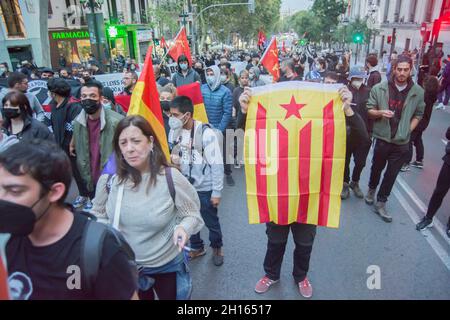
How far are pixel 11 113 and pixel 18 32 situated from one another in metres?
21.8

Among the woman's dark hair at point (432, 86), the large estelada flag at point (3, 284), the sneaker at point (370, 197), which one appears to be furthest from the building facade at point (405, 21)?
the large estelada flag at point (3, 284)

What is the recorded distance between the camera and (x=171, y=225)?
2.19m

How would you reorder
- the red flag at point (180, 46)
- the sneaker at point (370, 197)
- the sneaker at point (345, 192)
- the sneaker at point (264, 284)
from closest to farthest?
the sneaker at point (264, 284), the sneaker at point (370, 197), the sneaker at point (345, 192), the red flag at point (180, 46)

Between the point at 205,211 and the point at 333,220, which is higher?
the point at 333,220

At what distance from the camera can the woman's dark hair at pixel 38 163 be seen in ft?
4.27

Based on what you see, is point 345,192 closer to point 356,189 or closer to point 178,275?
point 356,189

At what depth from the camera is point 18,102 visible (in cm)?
371

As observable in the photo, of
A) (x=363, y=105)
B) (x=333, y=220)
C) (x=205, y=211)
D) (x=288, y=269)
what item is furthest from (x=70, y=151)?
(x=363, y=105)

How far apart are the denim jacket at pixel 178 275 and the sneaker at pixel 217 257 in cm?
137

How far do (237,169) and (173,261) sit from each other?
4.64 m

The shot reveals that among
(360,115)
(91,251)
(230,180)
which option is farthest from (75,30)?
(91,251)

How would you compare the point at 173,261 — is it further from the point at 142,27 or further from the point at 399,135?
the point at 142,27

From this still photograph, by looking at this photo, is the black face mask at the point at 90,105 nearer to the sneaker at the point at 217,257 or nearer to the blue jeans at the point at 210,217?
the blue jeans at the point at 210,217

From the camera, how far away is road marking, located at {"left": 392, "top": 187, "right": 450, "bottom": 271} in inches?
145
